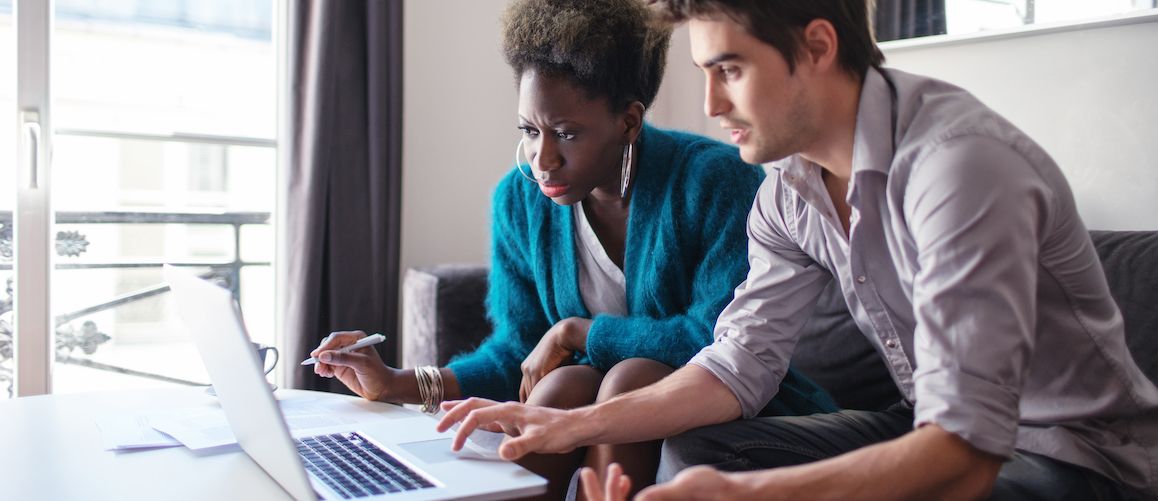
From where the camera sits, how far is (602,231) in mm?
1744

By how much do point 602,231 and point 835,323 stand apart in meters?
→ 0.49

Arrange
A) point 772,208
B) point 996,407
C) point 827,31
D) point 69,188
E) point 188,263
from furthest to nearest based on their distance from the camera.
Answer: point 188,263 < point 69,188 < point 772,208 < point 827,31 < point 996,407

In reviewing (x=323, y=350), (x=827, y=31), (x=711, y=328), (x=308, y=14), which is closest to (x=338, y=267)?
(x=308, y=14)

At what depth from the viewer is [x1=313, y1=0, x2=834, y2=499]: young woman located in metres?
1.50

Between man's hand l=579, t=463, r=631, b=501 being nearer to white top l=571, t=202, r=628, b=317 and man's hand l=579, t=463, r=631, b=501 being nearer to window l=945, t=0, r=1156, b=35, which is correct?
white top l=571, t=202, r=628, b=317

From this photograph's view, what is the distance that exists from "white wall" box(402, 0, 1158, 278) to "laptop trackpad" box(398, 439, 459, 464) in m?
1.45

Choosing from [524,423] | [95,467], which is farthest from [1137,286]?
[95,467]

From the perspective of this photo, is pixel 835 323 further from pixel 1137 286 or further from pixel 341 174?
pixel 341 174

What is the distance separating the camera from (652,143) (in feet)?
5.48

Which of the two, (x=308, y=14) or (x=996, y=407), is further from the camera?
(x=308, y=14)

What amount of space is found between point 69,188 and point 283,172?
60cm

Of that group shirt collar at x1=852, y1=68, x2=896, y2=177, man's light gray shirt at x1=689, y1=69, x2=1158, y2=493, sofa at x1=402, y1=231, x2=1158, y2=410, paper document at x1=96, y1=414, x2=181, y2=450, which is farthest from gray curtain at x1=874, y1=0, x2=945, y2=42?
paper document at x1=96, y1=414, x2=181, y2=450

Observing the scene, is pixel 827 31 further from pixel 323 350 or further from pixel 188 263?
pixel 188 263

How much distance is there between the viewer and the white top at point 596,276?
170 centimetres
